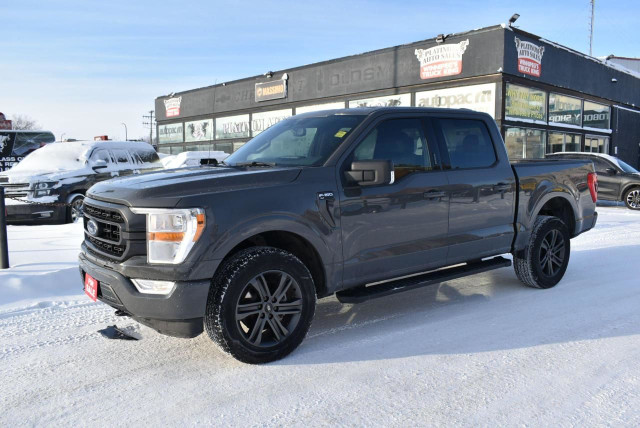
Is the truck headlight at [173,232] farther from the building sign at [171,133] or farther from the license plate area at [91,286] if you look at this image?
the building sign at [171,133]

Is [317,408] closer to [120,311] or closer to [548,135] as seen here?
[120,311]

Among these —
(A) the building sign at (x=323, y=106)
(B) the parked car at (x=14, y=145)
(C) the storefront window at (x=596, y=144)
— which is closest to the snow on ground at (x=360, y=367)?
(A) the building sign at (x=323, y=106)

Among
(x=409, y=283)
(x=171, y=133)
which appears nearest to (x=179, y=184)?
(x=409, y=283)

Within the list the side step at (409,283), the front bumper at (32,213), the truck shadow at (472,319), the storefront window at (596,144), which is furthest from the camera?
the storefront window at (596,144)

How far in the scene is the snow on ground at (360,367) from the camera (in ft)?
9.63

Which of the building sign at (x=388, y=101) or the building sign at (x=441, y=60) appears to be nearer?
the building sign at (x=441, y=60)

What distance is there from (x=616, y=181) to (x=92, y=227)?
593 inches

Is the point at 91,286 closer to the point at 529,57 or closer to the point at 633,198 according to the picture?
the point at 633,198

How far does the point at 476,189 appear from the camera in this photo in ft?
16.0

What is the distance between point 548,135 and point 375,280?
17718 mm

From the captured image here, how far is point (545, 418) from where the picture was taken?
2.87m

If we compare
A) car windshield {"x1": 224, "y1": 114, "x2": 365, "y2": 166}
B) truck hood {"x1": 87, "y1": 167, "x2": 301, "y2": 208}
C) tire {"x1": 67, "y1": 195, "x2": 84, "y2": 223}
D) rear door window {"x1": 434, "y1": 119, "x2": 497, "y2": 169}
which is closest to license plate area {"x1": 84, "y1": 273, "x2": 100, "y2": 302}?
truck hood {"x1": 87, "y1": 167, "x2": 301, "y2": 208}

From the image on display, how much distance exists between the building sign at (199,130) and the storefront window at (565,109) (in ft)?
56.0

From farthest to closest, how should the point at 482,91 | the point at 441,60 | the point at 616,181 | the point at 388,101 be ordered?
the point at 388,101 → the point at 441,60 → the point at 482,91 → the point at 616,181
